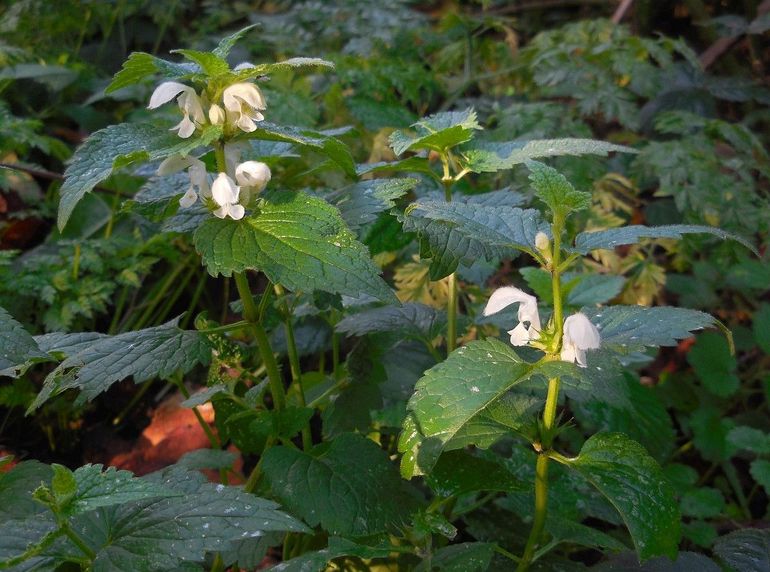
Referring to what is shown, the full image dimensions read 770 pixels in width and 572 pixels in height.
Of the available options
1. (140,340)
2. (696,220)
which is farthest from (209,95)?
(696,220)

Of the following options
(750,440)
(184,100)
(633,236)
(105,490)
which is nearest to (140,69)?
(184,100)

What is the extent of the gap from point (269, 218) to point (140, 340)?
22 centimetres

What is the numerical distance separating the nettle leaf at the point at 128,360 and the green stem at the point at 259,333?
0.06 m

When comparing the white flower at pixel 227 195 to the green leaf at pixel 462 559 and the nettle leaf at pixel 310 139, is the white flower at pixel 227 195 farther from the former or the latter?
the green leaf at pixel 462 559

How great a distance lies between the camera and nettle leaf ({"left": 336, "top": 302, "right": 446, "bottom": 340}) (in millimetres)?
1001

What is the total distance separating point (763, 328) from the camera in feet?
4.97

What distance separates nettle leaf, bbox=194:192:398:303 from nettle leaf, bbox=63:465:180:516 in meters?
0.22

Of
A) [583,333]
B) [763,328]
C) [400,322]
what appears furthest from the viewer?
[763,328]

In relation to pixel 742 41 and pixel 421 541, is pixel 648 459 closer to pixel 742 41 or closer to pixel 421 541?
pixel 421 541

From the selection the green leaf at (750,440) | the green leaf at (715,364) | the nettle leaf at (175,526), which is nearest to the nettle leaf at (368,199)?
the nettle leaf at (175,526)

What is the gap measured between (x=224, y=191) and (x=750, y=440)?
3.41 feet

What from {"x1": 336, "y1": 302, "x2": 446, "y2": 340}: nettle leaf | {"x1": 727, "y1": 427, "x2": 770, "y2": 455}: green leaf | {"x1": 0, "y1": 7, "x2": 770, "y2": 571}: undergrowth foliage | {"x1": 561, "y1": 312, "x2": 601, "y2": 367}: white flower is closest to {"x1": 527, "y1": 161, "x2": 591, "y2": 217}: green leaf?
{"x1": 0, "y1": 7, "x2": 770, "y2": 571}: undergrowth foliage

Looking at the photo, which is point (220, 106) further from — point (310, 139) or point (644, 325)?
point (644, 325)

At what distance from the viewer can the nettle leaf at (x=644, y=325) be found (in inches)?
28.5
